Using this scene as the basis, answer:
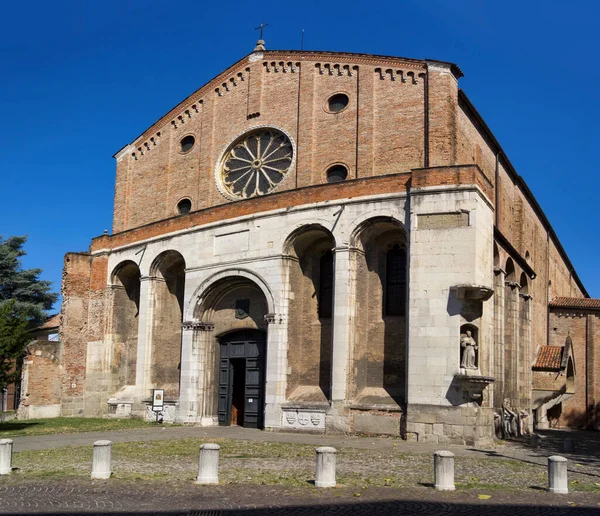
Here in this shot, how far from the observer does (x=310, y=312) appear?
22.9 m

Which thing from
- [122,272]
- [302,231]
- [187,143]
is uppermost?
[187,143]

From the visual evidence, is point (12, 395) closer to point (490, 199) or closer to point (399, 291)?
point (399, 291)

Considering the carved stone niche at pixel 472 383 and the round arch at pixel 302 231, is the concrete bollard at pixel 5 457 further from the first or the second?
the round arch at pixel 302 231

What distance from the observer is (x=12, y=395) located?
40.2 m

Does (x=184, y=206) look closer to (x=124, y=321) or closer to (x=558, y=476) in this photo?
(x=124, y=321)

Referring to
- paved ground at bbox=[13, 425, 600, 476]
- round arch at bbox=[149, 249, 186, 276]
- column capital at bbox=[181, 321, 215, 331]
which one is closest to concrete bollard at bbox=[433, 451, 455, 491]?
paved ground at bbox=[13, 425, 600, 476]

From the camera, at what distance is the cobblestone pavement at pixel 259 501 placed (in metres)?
9.09

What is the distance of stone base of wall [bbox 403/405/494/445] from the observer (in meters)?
18.1

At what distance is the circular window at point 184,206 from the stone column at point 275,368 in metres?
8.15

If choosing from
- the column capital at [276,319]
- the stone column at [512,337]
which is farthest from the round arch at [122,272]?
the stone column at [512,337]

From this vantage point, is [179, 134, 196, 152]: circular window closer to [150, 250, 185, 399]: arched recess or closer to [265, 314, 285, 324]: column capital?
[150, 250, 185, 399]: arched recess

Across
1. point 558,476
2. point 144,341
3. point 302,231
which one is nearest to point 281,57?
point 302,231

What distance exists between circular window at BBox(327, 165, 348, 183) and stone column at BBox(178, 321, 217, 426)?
6.68 meters

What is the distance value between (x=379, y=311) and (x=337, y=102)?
26.5 ft
